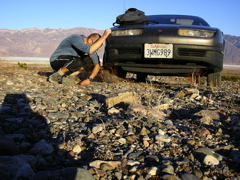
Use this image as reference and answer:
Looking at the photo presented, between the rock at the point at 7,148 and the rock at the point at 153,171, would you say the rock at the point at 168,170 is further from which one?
the rock at the point at 7,148

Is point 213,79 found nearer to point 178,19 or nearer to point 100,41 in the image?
point 178,19

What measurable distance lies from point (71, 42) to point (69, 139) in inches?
129

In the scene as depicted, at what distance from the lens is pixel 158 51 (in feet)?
13.8

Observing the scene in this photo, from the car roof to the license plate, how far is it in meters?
1.23

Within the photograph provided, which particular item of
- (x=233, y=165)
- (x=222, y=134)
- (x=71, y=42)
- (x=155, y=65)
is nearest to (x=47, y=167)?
(x=233, y=165)

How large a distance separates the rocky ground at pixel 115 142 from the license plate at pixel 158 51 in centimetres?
143

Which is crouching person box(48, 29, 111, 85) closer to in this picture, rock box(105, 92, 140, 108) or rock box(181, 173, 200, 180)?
rock box(105, 92, 140, 108)

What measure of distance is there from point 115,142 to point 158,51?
107 inches

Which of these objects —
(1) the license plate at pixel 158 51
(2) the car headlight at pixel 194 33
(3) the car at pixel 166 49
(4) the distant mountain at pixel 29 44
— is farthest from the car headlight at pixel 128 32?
(4) the distant mountain at pixel 29 44

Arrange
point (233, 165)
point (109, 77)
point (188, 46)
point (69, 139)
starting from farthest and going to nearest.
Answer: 1. point (109, 77)
2. point (188, 46)
3. point (69, 139)
4. point (233, 165)

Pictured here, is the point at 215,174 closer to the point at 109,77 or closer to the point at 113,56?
the point at 113,56

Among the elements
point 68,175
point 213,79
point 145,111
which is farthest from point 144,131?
point 213,79

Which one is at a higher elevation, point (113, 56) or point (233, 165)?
point (113, 56)

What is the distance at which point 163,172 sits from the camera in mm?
1335
